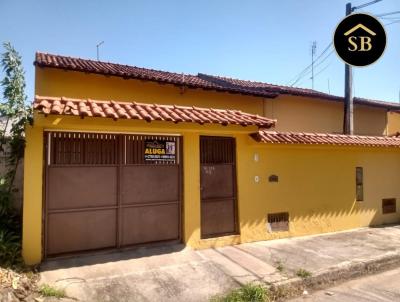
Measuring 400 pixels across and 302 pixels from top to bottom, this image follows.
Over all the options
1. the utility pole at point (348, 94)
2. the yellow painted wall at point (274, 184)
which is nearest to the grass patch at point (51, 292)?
the yellow painted wall at point (274, 184)

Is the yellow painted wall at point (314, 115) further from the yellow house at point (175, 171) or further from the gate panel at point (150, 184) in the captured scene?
the gate panel at point (150, 184)

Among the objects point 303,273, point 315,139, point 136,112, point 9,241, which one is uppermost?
point 136,112

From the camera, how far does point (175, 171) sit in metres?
7.13

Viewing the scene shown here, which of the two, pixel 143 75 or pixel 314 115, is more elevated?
pixel 143 75

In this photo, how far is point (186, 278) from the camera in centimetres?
562

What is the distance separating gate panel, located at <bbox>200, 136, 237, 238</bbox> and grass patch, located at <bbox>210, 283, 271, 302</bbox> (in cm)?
220

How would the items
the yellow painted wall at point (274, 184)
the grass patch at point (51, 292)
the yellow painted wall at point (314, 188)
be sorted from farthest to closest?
the yellow painted wall at point (314, 188) < the yellow painted wall at point (274, 184) < the grass patch at point (51, 292)

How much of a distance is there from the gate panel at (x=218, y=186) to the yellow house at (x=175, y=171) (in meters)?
0.02

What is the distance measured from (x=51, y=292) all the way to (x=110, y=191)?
214 cm

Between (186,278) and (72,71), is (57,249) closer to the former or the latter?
(186,278)

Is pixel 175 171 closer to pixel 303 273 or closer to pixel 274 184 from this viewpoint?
pixel 274 184

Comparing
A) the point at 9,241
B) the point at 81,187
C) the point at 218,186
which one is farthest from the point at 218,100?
the point at 9,241

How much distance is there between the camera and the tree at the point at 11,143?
573 cm

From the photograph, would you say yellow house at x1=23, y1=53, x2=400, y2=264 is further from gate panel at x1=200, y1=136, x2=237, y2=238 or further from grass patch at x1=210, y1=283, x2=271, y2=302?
grass patch at x1=210, y1=283, x2=271, y2=302
